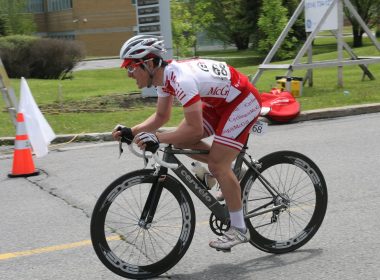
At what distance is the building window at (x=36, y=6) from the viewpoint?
74188 millimetres

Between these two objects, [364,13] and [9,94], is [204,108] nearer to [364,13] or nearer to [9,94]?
[9,94]

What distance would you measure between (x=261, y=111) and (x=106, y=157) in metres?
4.93

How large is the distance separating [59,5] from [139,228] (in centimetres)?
7070

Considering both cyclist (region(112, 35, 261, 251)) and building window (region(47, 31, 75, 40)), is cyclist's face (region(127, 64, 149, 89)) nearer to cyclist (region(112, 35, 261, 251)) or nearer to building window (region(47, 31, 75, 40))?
cyclist (region(112, 35, 261, 251))

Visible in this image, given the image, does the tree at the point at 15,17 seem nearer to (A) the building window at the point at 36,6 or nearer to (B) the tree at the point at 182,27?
(A) the building window at the point at 36,6

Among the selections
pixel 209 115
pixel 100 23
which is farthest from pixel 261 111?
pixel 100 23

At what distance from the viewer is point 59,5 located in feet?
235

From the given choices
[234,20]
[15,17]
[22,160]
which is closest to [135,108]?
[22,160]

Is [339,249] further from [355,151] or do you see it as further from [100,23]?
[100,23]

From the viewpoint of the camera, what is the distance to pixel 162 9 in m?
15.5

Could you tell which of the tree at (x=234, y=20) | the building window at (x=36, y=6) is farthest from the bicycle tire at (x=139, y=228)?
the building window at (x=36, y=6)

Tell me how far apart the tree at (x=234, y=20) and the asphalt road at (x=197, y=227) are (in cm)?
3438

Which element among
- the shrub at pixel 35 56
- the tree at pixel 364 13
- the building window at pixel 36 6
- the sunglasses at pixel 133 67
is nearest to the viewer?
the sunglasses at pixel 133 67

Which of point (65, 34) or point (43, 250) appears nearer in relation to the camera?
point (43, 250)
